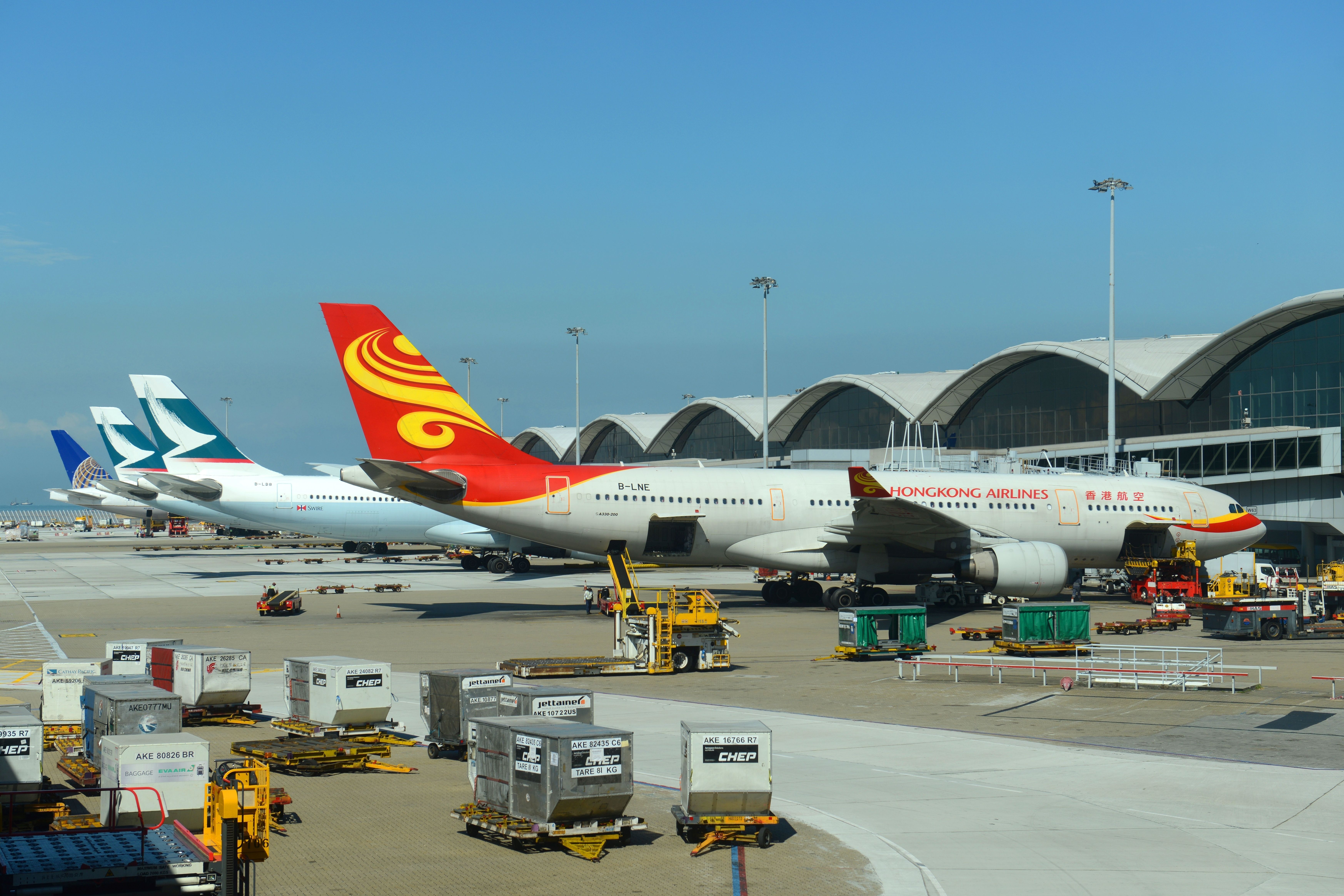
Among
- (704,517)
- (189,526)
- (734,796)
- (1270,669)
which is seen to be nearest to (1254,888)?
(734,796)

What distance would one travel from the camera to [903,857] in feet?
35.0

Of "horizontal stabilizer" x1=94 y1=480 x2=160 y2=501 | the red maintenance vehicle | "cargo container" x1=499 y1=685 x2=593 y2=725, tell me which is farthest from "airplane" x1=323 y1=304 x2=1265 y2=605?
"horizontal stabilizer" x1=94 y1=480 x2=160 y2=501

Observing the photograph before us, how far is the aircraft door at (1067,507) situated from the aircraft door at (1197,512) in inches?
179

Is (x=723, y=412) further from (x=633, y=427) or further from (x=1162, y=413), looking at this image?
(x=1162, y=413)

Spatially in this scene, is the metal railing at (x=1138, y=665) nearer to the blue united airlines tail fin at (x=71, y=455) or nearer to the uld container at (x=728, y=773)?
the uld container at (x=728, y=773)

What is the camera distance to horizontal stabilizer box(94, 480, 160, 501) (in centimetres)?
6006

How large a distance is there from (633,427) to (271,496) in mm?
51337

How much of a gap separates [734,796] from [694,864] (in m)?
0.90

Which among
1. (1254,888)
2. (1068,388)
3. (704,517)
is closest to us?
(1254,888)

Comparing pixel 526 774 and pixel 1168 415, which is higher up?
pixel 1168 415

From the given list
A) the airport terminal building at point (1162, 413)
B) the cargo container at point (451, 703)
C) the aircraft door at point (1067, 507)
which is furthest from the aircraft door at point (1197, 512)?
the cargo container at point (451, 703)

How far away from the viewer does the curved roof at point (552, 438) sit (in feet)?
383

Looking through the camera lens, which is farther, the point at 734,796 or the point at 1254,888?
the point at 734,796

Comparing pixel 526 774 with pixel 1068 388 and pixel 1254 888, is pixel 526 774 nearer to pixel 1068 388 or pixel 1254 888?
pixel 1254 888
